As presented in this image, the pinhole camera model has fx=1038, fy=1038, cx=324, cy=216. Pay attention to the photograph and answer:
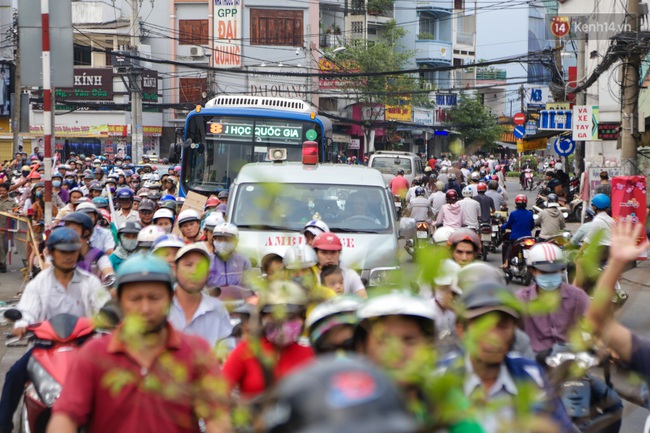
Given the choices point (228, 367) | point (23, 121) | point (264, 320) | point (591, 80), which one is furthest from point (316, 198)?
point (23, 121)

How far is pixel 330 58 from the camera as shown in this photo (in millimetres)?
53031

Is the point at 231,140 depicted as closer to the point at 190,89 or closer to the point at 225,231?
the point at 225,231

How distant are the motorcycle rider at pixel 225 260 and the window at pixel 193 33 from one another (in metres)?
47.8

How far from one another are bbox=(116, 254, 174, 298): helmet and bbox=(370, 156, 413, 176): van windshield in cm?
2756

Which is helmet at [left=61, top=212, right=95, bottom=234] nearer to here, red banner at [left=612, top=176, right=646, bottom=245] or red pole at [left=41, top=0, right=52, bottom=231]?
red pole at [left=41, top=0, right=52, bottom=231]

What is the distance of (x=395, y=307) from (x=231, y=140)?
1600cm

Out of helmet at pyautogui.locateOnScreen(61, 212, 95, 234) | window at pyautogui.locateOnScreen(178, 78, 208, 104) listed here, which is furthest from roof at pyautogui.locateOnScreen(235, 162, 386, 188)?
window at pyautogui.locateOnScreen(178, 78, 208, 104)

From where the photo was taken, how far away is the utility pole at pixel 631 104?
1953cm

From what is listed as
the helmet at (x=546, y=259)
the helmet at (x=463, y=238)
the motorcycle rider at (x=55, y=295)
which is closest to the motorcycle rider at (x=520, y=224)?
the helmet at (x=463, y=238)

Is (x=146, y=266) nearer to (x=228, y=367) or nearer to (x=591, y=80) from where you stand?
(x=228, y=367)

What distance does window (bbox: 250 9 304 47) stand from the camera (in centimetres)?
5394

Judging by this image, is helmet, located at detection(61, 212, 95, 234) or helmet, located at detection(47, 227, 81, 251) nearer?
helmet, located at detection(47, 227, 81, 251)

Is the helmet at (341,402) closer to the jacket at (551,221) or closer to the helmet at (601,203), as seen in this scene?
the helmet at (601,203)

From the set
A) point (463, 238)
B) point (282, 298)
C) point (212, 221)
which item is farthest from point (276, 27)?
point (282, 298)
